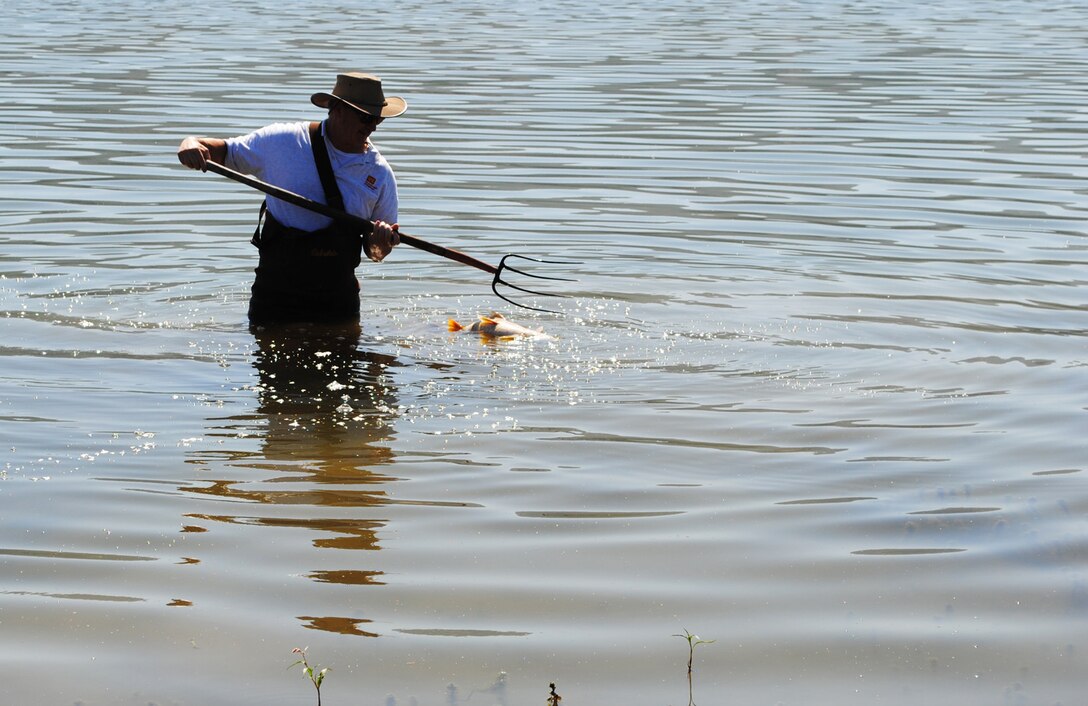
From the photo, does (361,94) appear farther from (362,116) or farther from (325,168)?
(325,168)

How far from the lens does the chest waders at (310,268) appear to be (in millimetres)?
8812

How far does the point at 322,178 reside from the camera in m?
8.69

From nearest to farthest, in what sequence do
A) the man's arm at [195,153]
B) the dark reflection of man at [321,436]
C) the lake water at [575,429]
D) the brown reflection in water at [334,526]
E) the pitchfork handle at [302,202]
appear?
the lake water at [575,429], the brown reflection in water at [334,526], the dark reflection of man at [321,436], the man's arm at [195,153], the pitchfork handle at [302,202]

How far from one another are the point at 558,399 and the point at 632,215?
230 inches

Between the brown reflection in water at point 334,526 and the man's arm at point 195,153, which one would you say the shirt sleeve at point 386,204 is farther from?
the brown reflection in water at point 334,526

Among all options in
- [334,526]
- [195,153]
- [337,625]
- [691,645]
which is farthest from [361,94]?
[691,645]

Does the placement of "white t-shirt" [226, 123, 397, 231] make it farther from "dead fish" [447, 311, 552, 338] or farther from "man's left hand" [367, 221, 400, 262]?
"dead fish" [447, 311, 552, 338]

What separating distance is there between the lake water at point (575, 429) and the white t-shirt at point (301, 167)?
0.89 m

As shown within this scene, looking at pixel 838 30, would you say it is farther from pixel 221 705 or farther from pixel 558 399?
pixel 221 705

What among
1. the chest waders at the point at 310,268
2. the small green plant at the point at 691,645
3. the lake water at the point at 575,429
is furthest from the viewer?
the chest waders at the point at 310,268

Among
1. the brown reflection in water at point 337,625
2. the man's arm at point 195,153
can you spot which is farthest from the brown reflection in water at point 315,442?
the man's arm at point 195,153

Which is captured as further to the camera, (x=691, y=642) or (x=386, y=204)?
(x=386, y=204)

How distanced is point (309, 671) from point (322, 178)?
16.0 feet

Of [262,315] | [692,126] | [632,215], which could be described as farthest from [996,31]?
[262,315]
